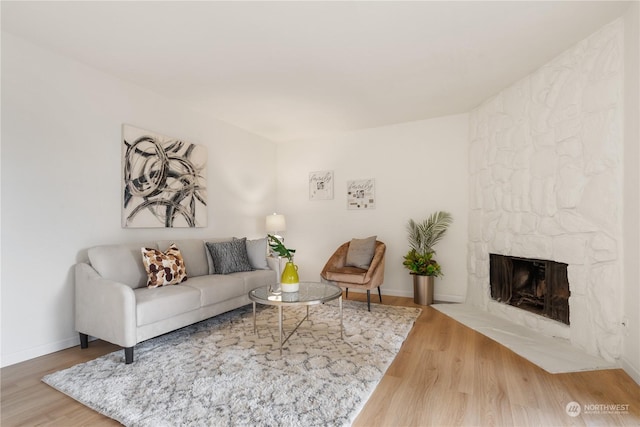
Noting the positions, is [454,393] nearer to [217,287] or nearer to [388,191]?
[217,287]

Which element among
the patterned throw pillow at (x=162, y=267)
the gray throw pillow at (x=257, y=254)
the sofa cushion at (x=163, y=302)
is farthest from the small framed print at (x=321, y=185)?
the sofa cushion at (x=163, y=302)

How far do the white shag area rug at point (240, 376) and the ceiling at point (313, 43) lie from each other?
97.7 inches

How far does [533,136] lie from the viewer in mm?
3191

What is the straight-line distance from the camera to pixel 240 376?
2174mm

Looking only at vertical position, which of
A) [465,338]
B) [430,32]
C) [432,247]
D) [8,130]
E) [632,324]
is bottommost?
[465,338]

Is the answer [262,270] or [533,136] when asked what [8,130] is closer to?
[262,270]

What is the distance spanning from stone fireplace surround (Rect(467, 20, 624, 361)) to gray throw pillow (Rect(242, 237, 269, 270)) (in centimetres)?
274

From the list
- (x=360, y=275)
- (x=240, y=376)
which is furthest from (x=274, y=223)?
(x=240, y=376)

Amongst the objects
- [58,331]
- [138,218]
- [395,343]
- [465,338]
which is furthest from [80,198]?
[465,338]

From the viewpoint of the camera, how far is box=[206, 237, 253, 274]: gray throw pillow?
369 centimetres

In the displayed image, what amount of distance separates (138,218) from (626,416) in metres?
4.08

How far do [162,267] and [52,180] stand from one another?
1148mm

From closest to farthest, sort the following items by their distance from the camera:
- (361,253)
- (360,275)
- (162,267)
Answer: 1. (162,267)
2. (360,275)
3. (361,253)

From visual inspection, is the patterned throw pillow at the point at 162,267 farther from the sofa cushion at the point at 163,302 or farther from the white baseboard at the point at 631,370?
the white baseboard at the point at 631,370
